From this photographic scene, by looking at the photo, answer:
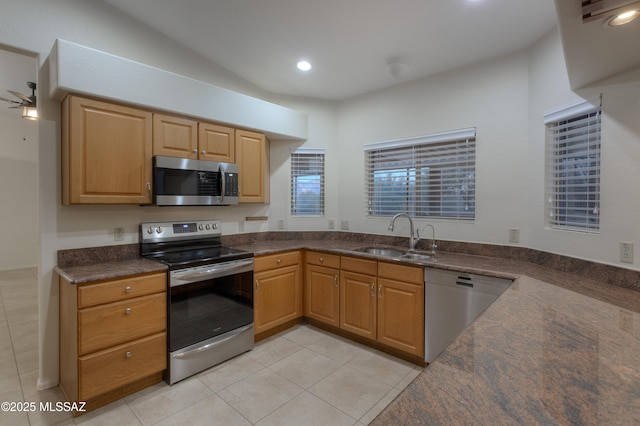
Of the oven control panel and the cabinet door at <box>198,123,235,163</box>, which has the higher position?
the cabinet door at <box>198,123,235,163</box>

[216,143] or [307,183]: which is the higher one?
[216,143]

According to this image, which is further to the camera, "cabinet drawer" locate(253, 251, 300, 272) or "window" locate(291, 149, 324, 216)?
"window" locate(291, 149, 324, 216)

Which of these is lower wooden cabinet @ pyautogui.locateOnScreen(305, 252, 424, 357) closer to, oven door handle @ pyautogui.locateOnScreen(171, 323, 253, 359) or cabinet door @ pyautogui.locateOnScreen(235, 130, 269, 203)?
oven door handle @ pyautogui.locateOnScreen(171, 323, 253, 359)

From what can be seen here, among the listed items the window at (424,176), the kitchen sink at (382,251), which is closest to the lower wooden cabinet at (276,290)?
the kitchen sink at (382,251)

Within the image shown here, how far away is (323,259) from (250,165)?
1.28m

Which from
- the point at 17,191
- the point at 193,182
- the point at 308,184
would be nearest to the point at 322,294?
the point at 308,184

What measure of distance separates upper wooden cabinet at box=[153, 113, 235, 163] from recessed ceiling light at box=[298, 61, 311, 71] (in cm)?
94

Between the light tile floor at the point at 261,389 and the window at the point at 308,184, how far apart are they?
1.56 m

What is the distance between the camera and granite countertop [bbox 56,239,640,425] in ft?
2.09

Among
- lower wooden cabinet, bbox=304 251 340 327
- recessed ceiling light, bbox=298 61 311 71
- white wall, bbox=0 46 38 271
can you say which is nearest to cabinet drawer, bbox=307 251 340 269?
lower wooden cabinet, bbox=304 251 340 327

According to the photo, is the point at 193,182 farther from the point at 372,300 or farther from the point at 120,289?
the point at 372,300

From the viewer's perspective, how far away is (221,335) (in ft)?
8.36

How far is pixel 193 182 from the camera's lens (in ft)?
8.82

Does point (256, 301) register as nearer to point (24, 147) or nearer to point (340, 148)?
point (340, 148)
